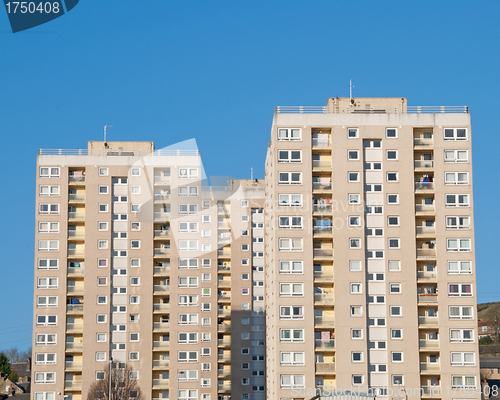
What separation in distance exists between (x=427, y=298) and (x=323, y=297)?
Result: 30.4 ft

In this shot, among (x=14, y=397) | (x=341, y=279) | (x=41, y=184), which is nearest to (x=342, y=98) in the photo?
(x=341, y=279)

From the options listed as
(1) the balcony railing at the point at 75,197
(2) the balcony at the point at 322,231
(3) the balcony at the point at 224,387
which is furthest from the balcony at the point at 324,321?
(3) the balcony at the point at 224,387

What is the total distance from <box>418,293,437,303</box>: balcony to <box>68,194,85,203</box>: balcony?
135 ft

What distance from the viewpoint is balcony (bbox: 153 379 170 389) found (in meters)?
98.2

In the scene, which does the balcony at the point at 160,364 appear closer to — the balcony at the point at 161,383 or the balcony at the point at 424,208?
the balcony at the point at 161,383

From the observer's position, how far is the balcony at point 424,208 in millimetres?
79500

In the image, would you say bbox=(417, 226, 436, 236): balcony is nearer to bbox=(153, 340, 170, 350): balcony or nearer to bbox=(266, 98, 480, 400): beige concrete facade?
bbox=(266, 98, 480, 400): beige concrete facade

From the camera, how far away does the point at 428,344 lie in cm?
7700

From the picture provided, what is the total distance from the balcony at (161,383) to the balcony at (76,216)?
20147mm

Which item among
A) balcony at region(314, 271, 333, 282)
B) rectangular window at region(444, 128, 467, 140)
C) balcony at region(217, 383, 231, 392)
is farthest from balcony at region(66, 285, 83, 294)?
rectangular window at region(444, 128, 467, 140)

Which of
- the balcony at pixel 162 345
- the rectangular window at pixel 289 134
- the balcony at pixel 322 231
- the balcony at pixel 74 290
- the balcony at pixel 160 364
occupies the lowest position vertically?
the balcony at pixel 160 364

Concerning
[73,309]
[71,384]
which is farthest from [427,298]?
[71,384]

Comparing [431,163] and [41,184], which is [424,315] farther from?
[41,184]

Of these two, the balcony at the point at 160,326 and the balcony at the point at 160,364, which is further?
the balcony at the point at 160,326
